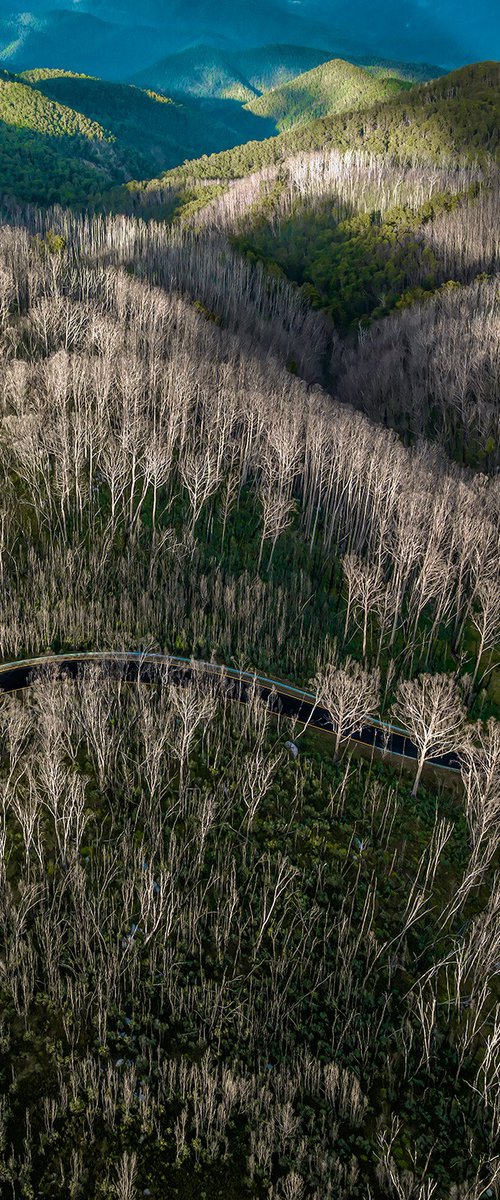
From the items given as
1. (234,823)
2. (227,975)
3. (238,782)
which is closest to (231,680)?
(238,782)

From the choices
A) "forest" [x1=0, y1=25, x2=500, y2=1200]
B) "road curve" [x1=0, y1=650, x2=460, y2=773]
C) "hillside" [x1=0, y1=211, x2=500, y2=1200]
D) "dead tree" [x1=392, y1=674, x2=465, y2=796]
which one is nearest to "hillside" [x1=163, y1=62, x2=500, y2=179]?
"forest" [x1=0, y1=25, x2=500, y2=1200]

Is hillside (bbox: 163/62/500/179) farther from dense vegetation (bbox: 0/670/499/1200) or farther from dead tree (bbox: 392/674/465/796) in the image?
dense vegetation (bbox: 0/670/499/1200)

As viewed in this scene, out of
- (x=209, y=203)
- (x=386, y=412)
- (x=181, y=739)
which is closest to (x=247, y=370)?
(x=386, y=412)

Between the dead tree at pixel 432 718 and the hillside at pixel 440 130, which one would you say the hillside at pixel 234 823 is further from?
the hillside at pixel 440 130

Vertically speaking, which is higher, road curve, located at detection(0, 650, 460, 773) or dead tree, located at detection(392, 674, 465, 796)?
dead tree, located at detection(392, 674, 465, 796)

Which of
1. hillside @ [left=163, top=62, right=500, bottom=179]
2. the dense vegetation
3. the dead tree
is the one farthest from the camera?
hillside @ [left=163, top=62, right=500, bottom=179]

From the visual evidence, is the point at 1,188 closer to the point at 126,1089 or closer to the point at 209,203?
the point at 209,203

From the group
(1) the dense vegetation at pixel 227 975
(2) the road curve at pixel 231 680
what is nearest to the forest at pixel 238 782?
(1) the dense vegetation at pixel 227 975
